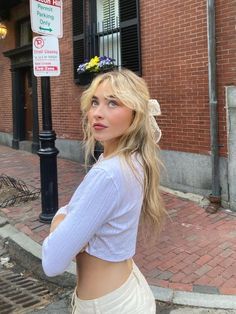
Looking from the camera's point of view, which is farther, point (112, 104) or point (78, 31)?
point (78, 31)

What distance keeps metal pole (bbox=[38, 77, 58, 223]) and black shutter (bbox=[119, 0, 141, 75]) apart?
253 cm

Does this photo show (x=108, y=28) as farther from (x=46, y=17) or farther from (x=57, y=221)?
(x=57, y=221)

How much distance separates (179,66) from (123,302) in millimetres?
5501

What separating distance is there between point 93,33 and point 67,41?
1136 millimetres

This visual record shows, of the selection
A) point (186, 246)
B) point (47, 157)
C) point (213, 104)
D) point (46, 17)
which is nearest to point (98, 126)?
point (186, 246)

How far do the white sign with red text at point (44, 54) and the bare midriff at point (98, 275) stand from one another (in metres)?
4.05

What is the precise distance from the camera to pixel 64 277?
415 cm

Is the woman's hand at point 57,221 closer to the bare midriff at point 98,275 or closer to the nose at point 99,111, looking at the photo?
the bare midriff at point 98,275

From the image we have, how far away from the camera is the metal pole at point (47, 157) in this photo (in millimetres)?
5428

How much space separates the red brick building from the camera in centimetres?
593

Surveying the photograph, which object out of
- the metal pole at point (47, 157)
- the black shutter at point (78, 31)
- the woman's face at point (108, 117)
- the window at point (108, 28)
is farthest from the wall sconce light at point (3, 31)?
the woman's face at point (108, 117)

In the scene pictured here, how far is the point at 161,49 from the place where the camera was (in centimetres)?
701

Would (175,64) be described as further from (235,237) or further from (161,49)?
(235,237)

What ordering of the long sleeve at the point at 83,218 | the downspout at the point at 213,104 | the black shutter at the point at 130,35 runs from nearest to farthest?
the long sleeve at the point at 83,218 < the downspout at the point at 213,104 < the black shutter at the point at 130,35
